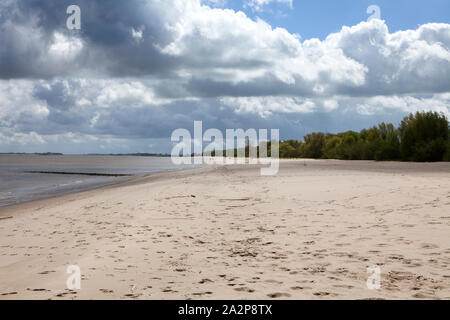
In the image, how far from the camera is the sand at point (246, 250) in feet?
15.2

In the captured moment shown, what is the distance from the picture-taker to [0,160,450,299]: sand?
15.2 feet

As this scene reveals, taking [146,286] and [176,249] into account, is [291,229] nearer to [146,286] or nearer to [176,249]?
[176,249]

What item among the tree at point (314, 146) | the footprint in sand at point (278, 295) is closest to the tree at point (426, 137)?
the footprint in sand at point (278, 295)

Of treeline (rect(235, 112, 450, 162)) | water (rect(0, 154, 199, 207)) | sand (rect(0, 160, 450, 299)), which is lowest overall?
water (rect(0, 154, 199, 207))

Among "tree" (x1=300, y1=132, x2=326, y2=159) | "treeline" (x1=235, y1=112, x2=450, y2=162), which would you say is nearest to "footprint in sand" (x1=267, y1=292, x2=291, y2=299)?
"treeline" (x1=235, y1=112, x2=450, y2=162)

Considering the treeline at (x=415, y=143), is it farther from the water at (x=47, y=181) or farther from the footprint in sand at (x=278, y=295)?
the footprint in sand at (x=278, y=295)

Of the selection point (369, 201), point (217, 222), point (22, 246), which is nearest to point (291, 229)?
point (217, 222)

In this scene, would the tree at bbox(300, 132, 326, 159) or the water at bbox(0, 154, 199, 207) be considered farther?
the tree at bbox(300, 132, 326, 159)

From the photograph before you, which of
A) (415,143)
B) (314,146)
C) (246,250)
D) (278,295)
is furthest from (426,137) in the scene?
(314,146)

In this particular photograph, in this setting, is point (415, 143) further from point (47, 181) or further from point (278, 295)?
point (278, 295)

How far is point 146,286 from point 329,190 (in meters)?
10.3

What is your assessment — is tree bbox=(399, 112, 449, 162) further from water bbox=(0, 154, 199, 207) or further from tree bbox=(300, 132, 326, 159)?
tree bbox=(300, 132, 326, 159)

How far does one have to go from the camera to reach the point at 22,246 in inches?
320

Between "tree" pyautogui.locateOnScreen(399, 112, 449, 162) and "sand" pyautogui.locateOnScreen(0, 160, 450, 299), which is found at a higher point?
"tree" pyautogui.locateOnScreen(399, 112, 449, 162)
